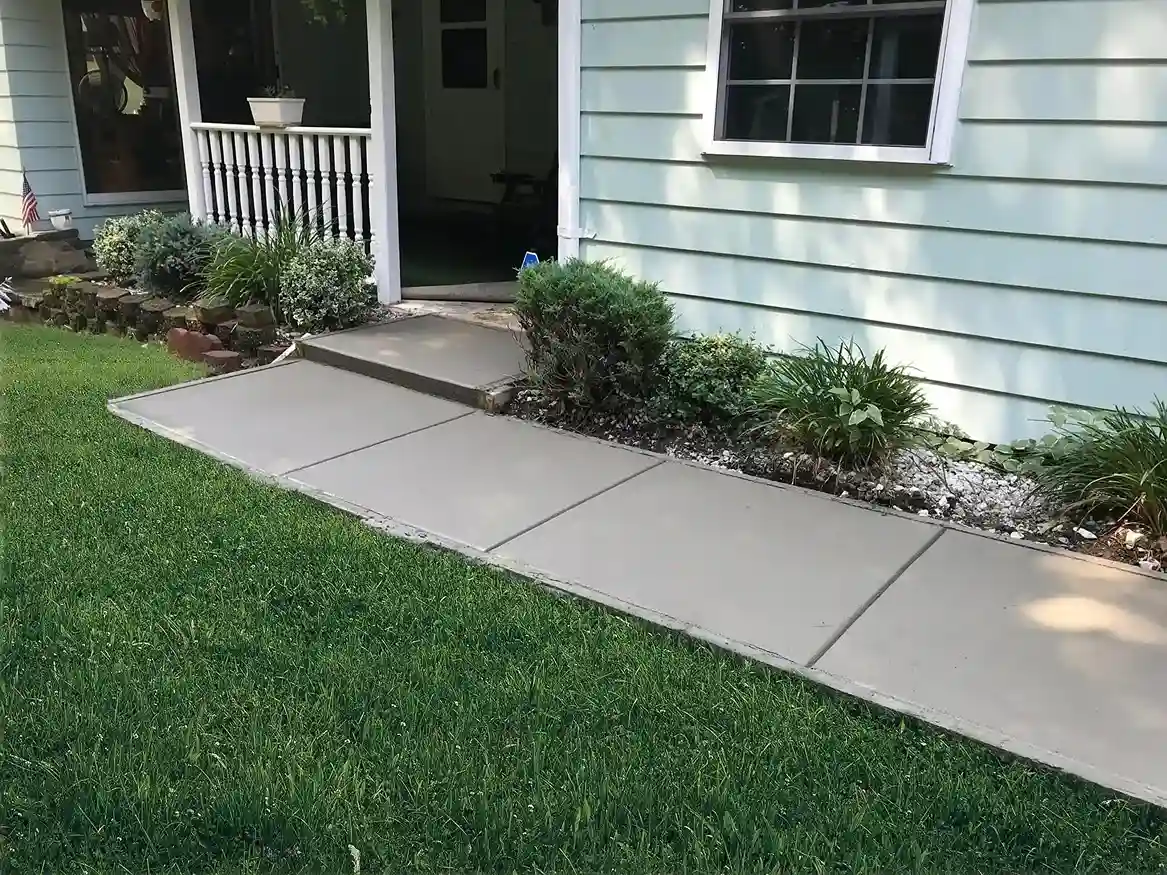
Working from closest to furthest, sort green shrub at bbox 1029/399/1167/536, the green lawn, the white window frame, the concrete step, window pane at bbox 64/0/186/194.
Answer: the green lawn < green shrub at bbox 1029/399/1167/536 < the white window frame < the concrete step < window pane at bbox 64/0/186/194

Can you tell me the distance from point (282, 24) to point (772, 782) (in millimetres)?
9683

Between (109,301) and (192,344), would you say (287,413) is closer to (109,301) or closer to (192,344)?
(192,344)

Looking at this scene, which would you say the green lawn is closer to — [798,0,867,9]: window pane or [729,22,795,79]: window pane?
[729,22,795,79]: window pane

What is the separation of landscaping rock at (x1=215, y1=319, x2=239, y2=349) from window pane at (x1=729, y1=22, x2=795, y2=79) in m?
3.38

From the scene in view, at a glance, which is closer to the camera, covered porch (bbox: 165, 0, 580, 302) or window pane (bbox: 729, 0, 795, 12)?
window pane (bbox: 729, 0, 795, 12)

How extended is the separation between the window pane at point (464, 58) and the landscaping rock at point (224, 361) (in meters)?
6.02

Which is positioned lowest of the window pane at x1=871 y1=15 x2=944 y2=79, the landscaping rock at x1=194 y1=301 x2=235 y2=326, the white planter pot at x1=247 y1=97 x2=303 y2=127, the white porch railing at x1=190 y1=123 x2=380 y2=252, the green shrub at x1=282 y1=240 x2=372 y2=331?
the landscaping rock at x1=194 y1=301 x2=235 y2=326

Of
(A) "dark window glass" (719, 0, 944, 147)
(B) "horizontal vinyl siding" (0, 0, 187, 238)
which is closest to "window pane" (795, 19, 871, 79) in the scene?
(A) "dark window glass" (719, 0, 944, 147)

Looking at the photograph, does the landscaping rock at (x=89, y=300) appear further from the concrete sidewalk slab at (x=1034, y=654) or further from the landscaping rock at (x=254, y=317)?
the concrete sidewalk slab at (x=1034, y=654)

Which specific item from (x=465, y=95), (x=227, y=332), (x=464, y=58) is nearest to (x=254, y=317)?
(x=227, y=332)

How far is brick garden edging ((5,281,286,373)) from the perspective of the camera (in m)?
5.79

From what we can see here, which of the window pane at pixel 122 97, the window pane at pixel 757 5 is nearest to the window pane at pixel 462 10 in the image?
the window pane at pixel 122 97

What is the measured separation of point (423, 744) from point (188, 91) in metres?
6.55

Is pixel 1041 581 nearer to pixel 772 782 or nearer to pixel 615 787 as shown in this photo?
pixel 772 782
